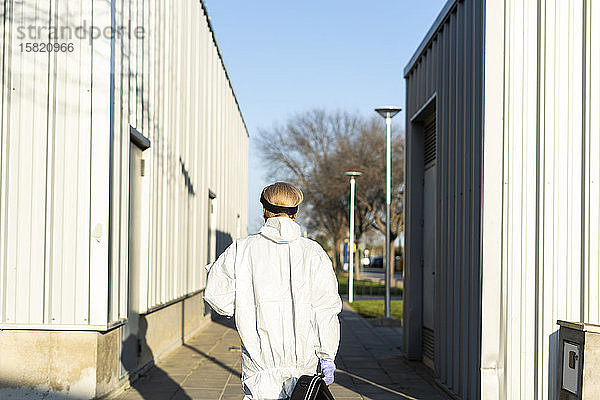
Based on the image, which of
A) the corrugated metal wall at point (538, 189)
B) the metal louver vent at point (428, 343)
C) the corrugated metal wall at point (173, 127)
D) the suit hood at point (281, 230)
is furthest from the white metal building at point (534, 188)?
Result: the corrugated metal wall at point (173, 127)

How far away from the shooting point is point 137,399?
8.38 metres

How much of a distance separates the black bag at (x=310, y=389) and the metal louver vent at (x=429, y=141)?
7.46m

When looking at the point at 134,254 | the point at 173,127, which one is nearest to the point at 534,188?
the point at 134,254

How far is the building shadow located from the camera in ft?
29.3

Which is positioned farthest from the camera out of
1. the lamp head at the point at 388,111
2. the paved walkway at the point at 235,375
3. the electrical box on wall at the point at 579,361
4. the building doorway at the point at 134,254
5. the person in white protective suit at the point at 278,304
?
the lamp head at the point at 388,111

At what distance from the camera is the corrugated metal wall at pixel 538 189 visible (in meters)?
6.82

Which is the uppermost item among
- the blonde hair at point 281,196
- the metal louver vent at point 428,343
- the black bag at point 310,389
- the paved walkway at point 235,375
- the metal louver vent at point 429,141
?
the metal louver vent at point 429,141

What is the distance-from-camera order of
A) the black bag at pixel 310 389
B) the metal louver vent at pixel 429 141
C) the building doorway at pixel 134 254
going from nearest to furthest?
the black bag at pixel 310 389, the building doorway at pixel 134 254, the metal louver vent at pixel 429 141

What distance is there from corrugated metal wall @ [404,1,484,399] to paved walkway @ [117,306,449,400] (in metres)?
0.67

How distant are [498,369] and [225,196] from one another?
16.4 metres

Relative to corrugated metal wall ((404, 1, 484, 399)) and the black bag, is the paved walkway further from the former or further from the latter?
the black bag

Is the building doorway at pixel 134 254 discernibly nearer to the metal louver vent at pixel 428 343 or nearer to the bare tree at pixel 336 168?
the metal louver vent at pixel 428 343

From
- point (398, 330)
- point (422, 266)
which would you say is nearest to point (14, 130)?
point (422, 266)

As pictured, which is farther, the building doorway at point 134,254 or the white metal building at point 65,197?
the building doorway at point 134,254
